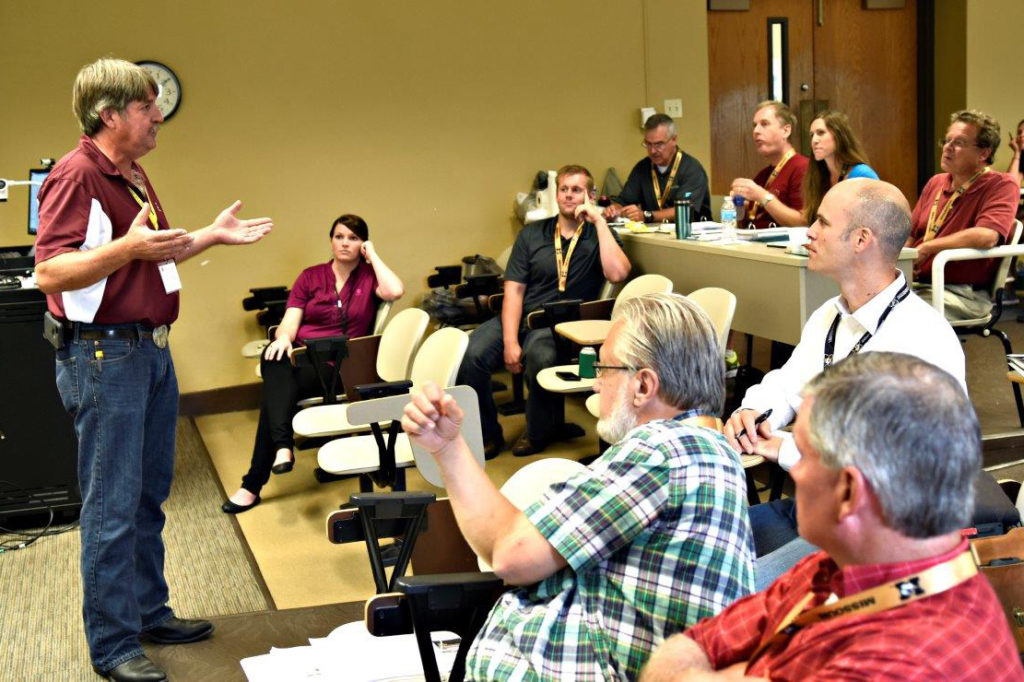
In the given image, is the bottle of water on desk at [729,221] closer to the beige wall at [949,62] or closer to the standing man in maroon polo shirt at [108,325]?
the standing man in maroon polo shirt at [108,325]

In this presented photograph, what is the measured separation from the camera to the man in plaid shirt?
62.6 inches

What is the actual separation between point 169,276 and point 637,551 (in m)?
1.76

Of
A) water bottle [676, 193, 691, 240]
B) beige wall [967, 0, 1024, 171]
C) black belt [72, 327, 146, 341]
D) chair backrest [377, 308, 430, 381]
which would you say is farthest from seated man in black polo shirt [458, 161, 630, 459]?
beige wall [967, 0, 1024, 171]

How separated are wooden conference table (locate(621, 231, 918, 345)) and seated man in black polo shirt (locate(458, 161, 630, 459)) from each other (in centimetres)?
24

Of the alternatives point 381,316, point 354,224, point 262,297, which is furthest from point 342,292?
point 262,297

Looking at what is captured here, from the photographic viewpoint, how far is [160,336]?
2.86 m

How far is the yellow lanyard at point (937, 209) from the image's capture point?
470 cm

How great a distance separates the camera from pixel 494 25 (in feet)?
21.7

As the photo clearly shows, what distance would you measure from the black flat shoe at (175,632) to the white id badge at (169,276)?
1001 millimetres

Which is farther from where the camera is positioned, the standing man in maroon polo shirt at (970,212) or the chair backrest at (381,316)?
the chair backrest at (381,316)

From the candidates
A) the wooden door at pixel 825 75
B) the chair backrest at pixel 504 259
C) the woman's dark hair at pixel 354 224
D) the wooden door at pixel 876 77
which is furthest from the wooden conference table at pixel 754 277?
the wooden door at pixel 876 77

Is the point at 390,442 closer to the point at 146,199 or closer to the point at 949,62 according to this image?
the point at 146,199

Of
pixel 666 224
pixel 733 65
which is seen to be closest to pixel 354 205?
pixel 666 224

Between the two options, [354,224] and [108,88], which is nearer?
[108,88]
